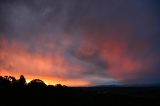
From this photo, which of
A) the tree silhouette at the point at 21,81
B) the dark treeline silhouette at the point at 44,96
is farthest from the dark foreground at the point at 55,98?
the tree silhouette at the point at 21,81

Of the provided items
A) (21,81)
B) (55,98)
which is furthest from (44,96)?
(21,81)

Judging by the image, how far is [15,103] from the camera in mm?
11484

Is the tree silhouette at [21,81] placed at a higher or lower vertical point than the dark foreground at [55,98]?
higher

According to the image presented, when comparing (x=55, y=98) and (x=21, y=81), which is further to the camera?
(x=21, y=81)

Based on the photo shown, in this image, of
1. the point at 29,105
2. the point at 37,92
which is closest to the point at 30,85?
the point at 37,92

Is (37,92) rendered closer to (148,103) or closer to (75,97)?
(75,97)

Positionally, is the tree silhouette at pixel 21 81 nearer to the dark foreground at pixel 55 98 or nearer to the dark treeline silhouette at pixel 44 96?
the dark treeline silhouette at pixel 44 96

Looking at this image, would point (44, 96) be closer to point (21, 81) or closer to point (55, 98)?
point (55, 98)

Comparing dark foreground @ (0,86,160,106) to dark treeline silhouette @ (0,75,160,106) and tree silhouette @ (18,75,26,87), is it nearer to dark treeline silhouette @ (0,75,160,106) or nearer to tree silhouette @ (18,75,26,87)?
dark treeline silhouette @ (0,75,160,106)

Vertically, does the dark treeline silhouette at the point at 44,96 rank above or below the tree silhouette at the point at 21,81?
below

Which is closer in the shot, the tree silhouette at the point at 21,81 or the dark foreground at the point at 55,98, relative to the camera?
the dark foreground at the point at 55,98

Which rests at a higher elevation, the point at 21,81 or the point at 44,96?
the point at 21,81

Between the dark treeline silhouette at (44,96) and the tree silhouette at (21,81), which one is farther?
the tree silhouette at (21,81)

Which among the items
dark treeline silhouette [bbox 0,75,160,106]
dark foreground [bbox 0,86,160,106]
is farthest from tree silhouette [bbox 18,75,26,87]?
dark foreground [bbox 0,86,160,106]
